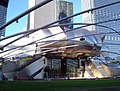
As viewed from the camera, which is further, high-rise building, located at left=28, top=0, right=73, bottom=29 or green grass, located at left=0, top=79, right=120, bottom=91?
high-rise building, located at left=28, top=0, right=73, bottom=29

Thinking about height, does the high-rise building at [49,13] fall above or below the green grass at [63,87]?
above

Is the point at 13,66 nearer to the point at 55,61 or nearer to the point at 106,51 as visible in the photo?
the point at 55,61

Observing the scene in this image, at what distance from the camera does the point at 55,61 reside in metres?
63.8

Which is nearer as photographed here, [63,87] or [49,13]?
[63,87]

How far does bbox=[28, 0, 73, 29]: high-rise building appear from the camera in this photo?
287 ft

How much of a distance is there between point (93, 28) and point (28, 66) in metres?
20.1

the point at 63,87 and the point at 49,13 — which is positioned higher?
the point at 49,13

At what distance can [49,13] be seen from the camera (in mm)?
94938

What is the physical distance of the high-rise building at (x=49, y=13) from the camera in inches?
3440

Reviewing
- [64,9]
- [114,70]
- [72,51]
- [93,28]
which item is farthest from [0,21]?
[64,9]

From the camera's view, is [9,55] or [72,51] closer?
[9,55]

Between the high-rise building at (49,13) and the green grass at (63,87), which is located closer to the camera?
the green grass at (63,87)

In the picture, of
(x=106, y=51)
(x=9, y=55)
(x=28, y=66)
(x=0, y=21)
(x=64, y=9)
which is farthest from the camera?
(x=64, y=9)

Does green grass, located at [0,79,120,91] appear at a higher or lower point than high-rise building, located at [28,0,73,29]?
lower
